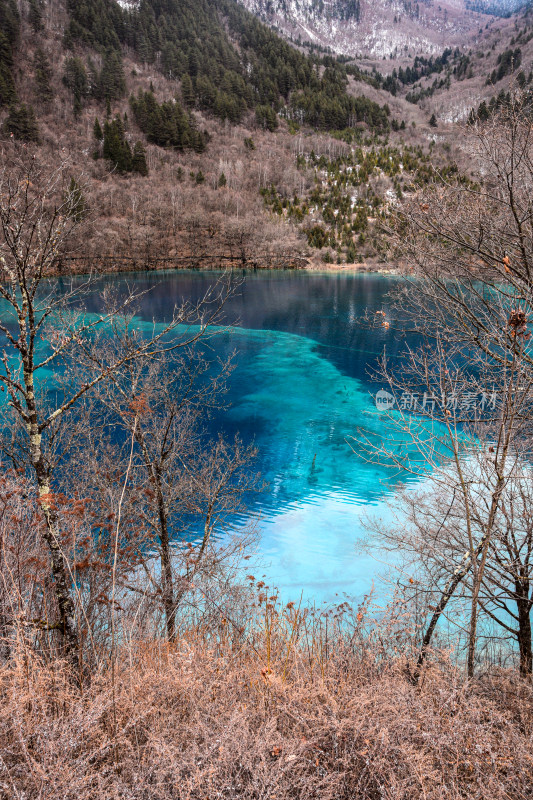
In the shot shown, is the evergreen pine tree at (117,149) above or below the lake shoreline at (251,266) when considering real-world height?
above

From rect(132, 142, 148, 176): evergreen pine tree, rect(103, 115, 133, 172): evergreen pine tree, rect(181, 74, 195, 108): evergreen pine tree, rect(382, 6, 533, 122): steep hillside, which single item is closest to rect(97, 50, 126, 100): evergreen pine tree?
rect(181, 74, 195, 108): evergreen pine tree

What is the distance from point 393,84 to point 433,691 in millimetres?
202085

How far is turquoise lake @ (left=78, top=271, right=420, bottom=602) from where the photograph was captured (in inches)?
466

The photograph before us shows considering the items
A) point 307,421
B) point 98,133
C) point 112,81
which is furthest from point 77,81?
point 307,421

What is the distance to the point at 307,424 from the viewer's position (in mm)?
19406

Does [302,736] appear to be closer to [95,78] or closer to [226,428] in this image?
[226,428]

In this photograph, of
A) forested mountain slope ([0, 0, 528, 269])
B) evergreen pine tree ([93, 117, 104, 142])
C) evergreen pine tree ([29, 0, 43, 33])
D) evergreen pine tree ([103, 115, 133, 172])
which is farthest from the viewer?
evergreen pine tree ([29, 0, 43, 33])

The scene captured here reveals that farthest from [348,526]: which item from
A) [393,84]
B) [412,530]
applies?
[393,84]

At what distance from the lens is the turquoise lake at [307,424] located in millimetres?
11844

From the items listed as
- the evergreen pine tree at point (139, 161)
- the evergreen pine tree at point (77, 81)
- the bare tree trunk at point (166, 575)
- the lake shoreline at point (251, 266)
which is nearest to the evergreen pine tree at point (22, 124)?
the evergreen pine tree at point (139, 161)

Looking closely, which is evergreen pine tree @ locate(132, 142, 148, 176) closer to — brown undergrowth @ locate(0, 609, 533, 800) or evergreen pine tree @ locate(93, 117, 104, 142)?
evergreen pine tree @ locate(93, 117, 104, 142)

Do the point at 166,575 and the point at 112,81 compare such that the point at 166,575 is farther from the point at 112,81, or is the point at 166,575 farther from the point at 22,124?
the point at 112,81

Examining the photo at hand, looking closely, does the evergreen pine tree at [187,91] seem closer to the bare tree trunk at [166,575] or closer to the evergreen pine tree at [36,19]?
the evergreen pine tree at [36,19]

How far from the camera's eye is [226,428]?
730 inches
